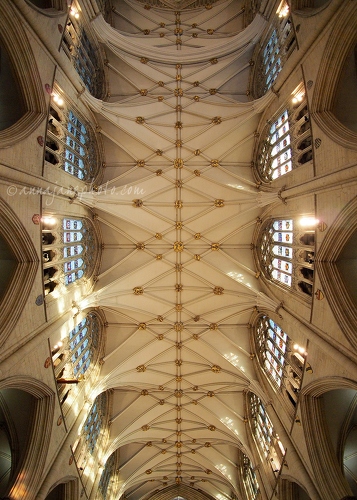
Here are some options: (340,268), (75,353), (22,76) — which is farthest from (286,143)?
(75,353)

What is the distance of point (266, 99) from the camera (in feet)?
47.1

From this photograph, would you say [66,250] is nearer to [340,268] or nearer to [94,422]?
[94,422]

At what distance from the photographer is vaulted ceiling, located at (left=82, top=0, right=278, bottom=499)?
16.7 metres

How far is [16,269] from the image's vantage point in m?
10.3

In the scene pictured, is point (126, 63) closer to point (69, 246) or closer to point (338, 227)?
point (69, 246)

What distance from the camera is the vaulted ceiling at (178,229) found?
54.8 ft

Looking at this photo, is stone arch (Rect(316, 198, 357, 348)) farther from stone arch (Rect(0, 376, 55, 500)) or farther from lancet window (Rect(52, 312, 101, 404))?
stone arch (Rect(0, 376, 55, 500))

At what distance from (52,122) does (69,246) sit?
16.4 feet

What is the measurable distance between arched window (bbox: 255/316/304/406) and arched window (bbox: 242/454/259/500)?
19.1ft

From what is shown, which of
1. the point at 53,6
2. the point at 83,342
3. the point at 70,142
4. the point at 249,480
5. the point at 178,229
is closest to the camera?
the point at 53,6

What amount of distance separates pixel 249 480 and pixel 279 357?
317 inches

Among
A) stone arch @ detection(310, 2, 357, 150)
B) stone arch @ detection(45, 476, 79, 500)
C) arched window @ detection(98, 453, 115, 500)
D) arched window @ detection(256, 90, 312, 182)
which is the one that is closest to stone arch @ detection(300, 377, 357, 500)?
stone arch @ detection(310, 2, 357, 150)

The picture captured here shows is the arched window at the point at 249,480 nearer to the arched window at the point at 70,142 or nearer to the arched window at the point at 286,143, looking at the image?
the arched window at the point at 286,143

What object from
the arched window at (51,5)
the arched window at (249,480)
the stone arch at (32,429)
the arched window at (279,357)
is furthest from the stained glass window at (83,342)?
the arched window at (51,5)
